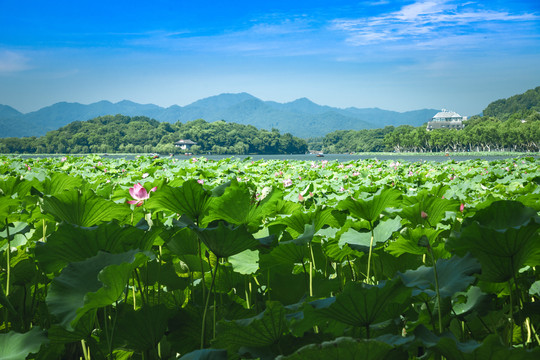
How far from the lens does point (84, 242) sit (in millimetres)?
924

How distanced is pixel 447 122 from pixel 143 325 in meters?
135

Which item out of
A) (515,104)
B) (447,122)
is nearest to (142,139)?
(447,122)

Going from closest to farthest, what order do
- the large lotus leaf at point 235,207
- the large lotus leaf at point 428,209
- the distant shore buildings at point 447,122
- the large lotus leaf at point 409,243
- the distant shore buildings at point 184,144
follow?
the large lotus leaf at point 235,207 → the large lotus leaf at point 409,243 → the large lotus leaf at point 428,209 → the distant shore buildings at point 184,144 → the distant shore buildings at point 447,122

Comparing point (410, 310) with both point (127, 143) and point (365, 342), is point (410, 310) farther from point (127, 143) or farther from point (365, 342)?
point (127, 143)

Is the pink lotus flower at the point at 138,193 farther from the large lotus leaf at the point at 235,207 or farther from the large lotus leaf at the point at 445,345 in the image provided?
the large lotus leaf at the point at 445,345

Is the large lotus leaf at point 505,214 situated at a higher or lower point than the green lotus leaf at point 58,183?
lower

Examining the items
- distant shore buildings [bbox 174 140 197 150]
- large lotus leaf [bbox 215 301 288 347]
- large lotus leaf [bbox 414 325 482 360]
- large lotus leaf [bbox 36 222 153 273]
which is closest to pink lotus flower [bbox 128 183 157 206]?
large lotus leaf [bbox 36 222 153 273]

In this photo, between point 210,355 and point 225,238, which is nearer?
point 210,355

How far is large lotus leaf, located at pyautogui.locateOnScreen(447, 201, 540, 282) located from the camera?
28.8 inches

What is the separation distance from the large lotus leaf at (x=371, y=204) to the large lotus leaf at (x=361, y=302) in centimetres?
50

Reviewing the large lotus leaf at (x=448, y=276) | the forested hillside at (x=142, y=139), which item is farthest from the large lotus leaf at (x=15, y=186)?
the forested hillside at (x=142, y=139)

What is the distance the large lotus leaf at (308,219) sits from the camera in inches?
49.1

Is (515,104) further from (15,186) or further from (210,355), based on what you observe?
(210,355)

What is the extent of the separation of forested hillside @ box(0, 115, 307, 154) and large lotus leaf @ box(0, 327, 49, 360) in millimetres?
58956
